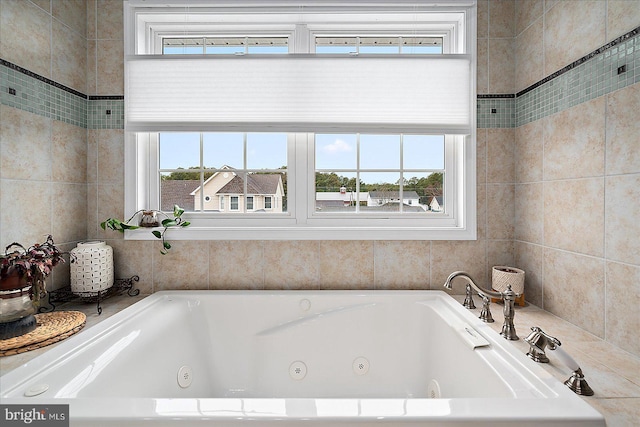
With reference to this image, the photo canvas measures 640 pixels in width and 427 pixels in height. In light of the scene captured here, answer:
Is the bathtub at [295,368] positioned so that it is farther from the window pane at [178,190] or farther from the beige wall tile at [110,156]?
the beige wall tile at [110,156]

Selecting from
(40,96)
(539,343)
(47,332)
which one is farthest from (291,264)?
(40,96)

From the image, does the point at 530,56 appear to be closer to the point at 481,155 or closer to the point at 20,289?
the point at 481,155

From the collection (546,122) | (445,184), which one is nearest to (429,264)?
(445,184)

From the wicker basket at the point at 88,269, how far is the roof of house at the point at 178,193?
0.46m

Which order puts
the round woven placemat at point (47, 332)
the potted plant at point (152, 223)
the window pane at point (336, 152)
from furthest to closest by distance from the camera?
the window pane at point (336, 152) → the potted plant at point (152, 223) → the round woven placemat at point (47, 332)

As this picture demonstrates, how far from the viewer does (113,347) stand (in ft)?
3.87

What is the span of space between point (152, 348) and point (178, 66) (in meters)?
1.45

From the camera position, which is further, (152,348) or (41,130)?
(41,130)

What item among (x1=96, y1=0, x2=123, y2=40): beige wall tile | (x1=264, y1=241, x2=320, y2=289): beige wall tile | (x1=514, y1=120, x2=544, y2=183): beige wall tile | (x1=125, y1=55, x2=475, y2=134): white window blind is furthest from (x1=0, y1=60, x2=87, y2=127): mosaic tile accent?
(x1=514, y1=120, x2=544, y2=183): beige wall tile

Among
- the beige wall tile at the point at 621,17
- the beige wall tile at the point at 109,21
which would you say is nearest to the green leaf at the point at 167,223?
the beige wall tile at the point at 109,21

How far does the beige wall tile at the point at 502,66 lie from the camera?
182cm

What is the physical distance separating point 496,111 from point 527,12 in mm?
510

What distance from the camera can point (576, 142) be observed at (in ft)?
4.57

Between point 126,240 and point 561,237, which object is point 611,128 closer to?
point 561,237
